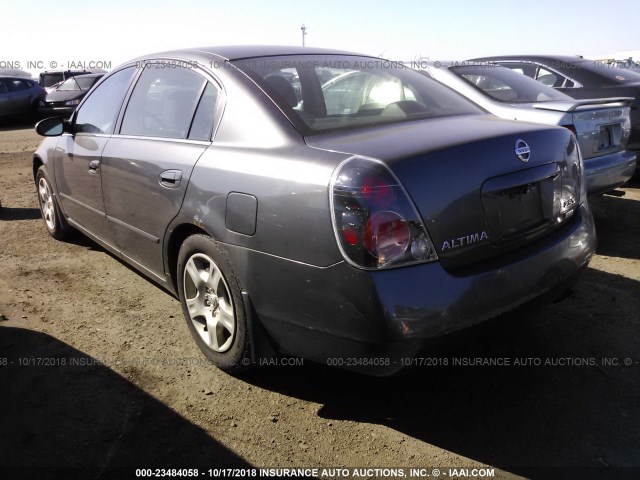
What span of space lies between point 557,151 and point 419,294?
3.71ft

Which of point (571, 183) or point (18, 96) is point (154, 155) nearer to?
point (571, 183)

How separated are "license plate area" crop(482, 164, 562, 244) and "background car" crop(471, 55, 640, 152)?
4.42 metres

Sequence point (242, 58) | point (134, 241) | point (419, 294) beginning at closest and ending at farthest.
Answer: point (419, 294), point (242, 58), point (134, 241)

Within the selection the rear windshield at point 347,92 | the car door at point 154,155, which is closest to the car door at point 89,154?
the car door at point 154,155

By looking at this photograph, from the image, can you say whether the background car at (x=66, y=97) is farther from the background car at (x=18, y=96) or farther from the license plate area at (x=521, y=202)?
the license plate area at (x=521, y=202)

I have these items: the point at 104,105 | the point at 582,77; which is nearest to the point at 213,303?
the point at 104,105

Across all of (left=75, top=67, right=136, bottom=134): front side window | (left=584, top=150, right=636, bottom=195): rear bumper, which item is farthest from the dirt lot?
(left=75, top=67, right=136, bottom=134): front side window

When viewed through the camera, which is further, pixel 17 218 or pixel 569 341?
pixel 17 218

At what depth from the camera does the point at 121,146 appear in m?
3.51

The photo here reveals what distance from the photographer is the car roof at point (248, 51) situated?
3124 millimetres

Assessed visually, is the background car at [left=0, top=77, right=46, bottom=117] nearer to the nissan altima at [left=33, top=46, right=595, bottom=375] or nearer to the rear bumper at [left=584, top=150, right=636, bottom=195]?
the nissan altima at [left=33, top=46, right=595, bottom=375]

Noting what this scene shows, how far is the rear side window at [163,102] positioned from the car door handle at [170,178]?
236 millimetres

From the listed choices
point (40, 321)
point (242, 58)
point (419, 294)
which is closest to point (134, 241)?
point (40, 321)

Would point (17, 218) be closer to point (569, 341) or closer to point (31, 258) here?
point (31, 258)
